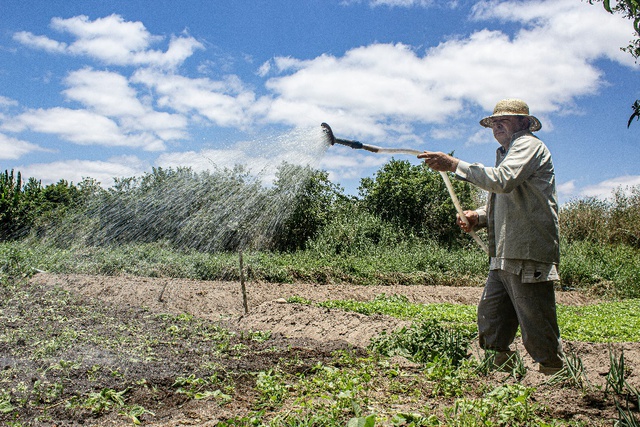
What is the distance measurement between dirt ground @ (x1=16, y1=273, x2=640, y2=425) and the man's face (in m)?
1.64

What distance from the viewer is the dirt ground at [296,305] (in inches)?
183

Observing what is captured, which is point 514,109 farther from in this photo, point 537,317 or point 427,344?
point 427,344

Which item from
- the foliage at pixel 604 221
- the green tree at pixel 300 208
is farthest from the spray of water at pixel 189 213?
the foliage at pixel 604 221

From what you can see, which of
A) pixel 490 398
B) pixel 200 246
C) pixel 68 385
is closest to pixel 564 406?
pixel 490 398

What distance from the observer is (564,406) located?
3115mm

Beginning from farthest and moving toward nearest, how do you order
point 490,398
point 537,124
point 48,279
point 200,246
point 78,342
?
point 200,246
point 48,279
point 78,342
point 537,124
point 490,398

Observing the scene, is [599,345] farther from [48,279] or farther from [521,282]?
[48,279]

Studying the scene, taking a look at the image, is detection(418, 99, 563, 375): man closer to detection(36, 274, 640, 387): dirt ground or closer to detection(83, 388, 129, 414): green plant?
detection(36, 274, 640, 387): dirt ground

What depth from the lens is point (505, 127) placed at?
13.2ft

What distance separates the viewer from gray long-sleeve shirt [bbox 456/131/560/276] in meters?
3.61

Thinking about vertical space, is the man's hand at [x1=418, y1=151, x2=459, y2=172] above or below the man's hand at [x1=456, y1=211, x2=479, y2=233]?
above

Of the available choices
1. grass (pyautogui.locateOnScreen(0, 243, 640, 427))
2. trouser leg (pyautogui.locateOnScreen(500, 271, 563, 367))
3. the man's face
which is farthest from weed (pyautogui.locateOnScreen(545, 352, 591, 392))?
the man's face

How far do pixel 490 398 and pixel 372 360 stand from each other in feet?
3.81

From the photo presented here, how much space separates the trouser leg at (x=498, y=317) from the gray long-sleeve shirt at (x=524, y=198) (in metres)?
0.28
